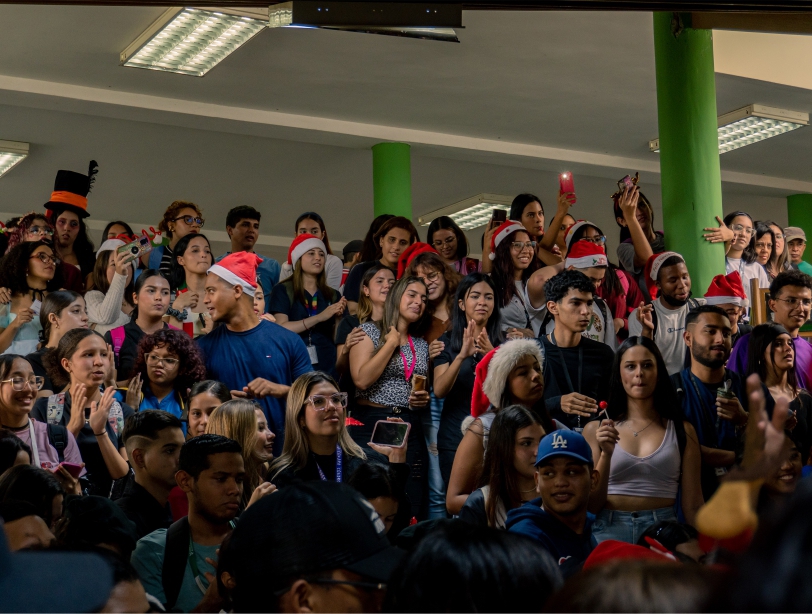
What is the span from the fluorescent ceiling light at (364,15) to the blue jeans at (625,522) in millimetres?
2220

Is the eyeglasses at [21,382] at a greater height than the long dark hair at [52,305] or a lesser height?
lesser

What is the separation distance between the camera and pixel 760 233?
7.38 meters

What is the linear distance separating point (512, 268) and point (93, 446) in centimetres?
271

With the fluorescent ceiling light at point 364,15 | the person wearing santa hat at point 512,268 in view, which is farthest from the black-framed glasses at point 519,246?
the fluorescent ceiling light at point 364,15

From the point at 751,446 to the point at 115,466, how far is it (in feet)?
11.3

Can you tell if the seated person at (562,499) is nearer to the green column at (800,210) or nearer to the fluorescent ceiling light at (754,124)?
the fluorescent ceiling light at (754,124)

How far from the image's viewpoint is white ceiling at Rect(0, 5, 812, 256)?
25.0ft

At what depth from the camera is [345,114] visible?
9.26 meters

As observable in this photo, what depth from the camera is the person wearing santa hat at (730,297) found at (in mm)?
5980

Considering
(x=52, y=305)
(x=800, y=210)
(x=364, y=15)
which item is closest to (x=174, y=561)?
(x=364, y=15)

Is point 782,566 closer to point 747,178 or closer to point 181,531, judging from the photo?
point 181,531

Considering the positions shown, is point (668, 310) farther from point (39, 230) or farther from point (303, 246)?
point (39, 230)

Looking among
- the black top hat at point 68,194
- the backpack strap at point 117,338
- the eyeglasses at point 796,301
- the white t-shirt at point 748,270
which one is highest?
the black top hat at point 68,194

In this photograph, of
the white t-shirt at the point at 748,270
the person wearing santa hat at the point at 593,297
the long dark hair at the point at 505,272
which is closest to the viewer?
the person wearing santa hat at the point at 593,297
